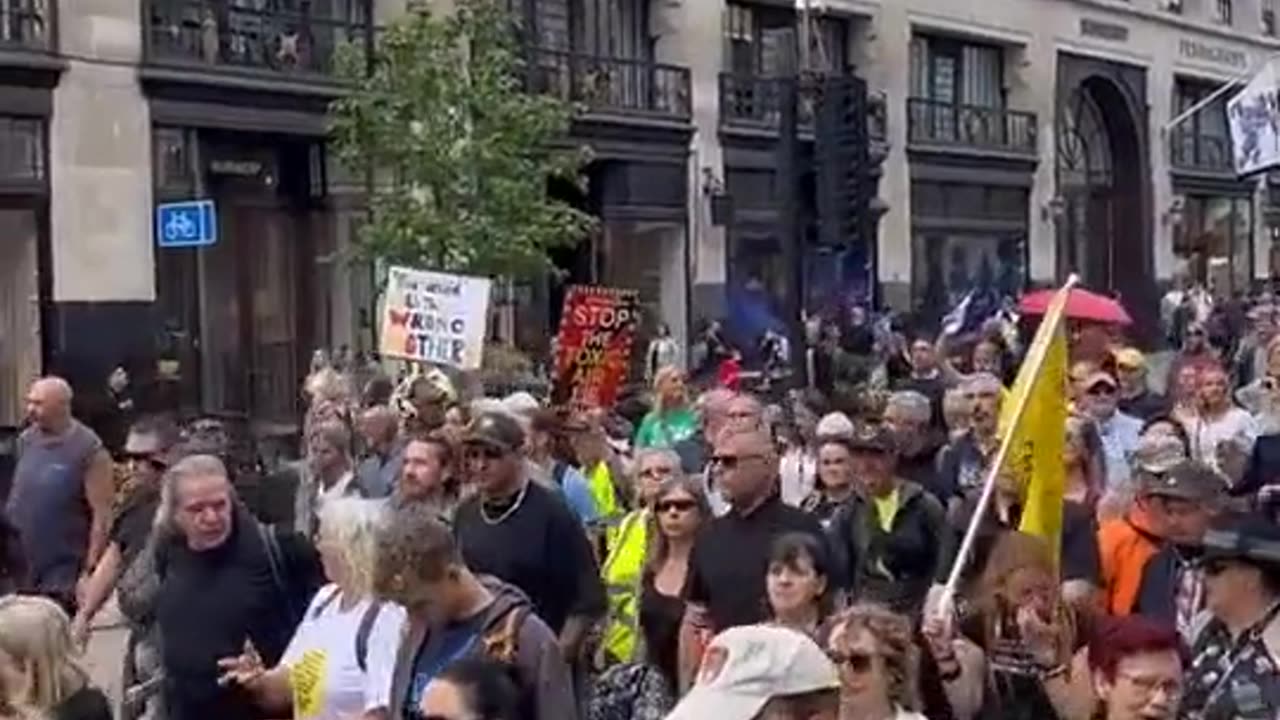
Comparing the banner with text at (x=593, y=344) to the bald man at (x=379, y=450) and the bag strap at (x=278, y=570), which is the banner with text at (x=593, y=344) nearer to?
the bald man at (x=379, y=450)

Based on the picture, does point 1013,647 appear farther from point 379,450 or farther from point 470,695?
point 379,450

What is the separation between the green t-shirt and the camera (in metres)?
14.6

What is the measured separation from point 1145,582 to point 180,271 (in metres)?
19.6

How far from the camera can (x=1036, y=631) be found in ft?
21.1

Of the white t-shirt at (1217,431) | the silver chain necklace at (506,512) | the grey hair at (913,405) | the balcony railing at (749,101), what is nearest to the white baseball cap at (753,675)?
the silver chain necklace at (506,512)

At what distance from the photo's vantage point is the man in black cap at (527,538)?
8.37 meters

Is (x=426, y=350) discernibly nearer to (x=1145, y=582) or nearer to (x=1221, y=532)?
(x=1145, y=582)

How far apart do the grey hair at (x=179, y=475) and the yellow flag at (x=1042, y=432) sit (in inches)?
95.4

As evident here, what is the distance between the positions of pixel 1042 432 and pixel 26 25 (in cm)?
1849

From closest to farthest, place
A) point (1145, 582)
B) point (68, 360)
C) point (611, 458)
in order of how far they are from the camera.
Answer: point (1145, 582), point (611, 458), point (68, 360)

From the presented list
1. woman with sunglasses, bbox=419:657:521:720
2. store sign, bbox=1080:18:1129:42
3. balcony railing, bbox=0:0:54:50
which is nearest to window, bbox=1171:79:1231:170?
store sign, bbox=1080:18:1129:42

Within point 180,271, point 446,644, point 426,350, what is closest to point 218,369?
point 180,271

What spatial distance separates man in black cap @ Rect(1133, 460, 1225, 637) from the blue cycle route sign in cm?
1811

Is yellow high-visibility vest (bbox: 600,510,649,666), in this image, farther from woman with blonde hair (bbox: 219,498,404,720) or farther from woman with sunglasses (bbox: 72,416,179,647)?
woman with sunglasses (bbox: 72,416,179,647)
